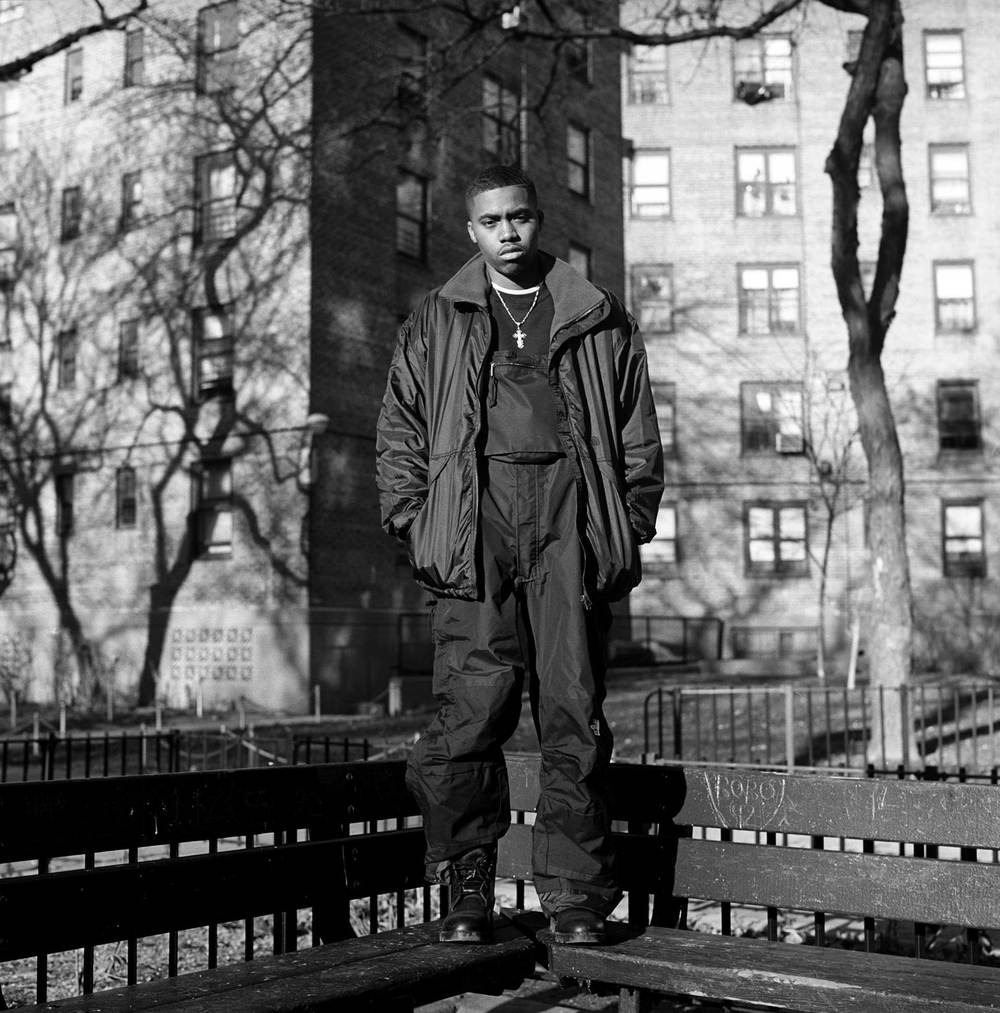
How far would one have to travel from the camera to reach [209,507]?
26.1 meters

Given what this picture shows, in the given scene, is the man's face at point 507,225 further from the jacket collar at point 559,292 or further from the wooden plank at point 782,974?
the wooden plank at point 782,974

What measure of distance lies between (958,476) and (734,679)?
12.4m

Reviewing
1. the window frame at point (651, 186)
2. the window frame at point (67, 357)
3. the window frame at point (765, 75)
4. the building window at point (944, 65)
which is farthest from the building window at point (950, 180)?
the window frame at point (67, 357)

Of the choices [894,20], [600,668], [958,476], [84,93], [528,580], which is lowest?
[600,668]

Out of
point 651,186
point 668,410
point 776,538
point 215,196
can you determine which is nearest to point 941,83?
point 651,186

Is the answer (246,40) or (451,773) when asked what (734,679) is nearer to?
(246,40)

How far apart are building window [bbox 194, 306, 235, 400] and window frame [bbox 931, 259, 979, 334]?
19.2 m

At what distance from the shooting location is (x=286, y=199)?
2508cm

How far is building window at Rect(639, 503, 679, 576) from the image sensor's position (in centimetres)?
3556

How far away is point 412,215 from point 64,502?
9.29m

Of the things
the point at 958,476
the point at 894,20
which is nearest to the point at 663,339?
the point at 958,476

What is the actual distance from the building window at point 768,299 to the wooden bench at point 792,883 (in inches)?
1292

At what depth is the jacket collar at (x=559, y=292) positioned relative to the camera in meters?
3.99

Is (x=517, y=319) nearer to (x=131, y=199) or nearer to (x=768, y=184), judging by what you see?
(x=131, y=199)
